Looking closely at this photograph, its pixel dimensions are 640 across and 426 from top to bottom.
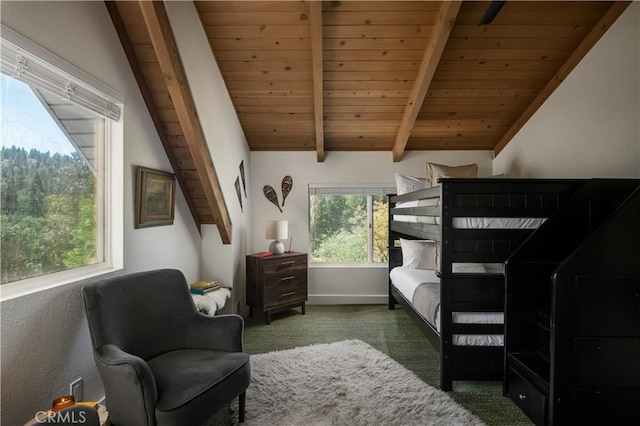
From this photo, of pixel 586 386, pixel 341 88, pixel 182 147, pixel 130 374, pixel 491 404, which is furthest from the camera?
pixel 341 88

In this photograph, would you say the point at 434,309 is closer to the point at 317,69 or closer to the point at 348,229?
the point at 317,69

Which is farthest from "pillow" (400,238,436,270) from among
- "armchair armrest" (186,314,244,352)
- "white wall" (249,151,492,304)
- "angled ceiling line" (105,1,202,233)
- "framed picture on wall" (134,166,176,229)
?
"framed picture on wall" (134,166,176,229)

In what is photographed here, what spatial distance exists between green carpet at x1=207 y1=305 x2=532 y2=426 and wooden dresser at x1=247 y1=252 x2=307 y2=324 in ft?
0.61

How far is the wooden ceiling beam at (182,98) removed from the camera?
207 centimetres

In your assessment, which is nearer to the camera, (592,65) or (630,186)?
(630,186)

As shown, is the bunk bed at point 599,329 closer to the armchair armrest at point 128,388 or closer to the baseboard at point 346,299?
the armchair armrest at point 128,388

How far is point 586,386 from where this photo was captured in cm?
182

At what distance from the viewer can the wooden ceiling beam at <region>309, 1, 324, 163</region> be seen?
255 centimetres

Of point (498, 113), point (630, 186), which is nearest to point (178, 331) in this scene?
point (630, 186)

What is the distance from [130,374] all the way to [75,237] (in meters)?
0.99

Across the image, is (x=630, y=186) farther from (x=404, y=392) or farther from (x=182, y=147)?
(x=182, y=147)

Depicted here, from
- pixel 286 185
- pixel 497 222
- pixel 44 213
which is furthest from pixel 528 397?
pixel 286 185

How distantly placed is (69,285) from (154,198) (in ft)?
3.22

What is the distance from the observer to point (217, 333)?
2148 mm
